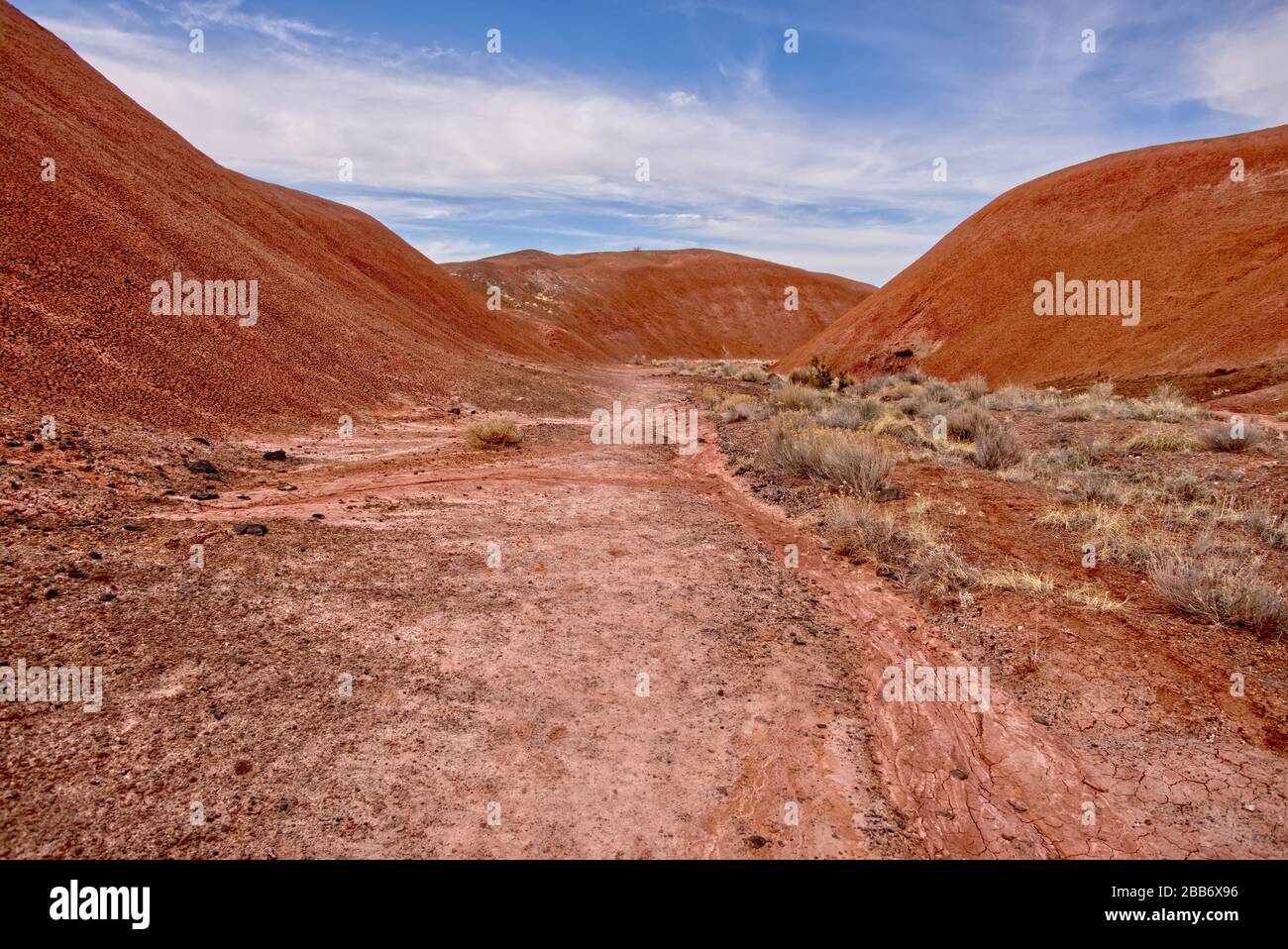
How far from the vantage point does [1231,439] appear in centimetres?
1062

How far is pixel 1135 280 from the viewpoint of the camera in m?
30.4

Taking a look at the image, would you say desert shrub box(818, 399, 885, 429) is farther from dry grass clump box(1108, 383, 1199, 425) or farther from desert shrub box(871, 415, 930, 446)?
dry grass clump box(1108, 383, 1199, 425)

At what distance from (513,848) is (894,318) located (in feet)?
137

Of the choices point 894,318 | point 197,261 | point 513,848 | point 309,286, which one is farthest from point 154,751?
point 894,318

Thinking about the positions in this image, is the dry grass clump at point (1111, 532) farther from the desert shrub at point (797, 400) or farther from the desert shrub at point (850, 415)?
the desert shrub at point (797, 400)

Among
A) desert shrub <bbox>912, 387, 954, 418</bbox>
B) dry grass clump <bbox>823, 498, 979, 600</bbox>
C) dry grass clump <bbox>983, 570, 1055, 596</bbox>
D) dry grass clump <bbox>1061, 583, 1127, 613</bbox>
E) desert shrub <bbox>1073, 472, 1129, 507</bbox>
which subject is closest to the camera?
dry grass clump <bbox>1061, 583, 1127, 613</bbox>

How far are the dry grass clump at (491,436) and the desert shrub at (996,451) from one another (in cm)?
836

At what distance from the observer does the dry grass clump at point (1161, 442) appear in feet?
36.0

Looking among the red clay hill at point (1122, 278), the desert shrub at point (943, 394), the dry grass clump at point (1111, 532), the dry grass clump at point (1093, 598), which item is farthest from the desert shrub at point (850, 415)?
the red clay hill at point (1122, 278)

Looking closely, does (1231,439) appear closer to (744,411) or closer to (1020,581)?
(1020,581)

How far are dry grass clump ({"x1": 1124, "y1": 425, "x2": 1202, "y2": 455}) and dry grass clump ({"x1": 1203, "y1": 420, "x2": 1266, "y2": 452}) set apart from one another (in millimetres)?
182

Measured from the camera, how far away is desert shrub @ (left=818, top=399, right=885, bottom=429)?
1415cm

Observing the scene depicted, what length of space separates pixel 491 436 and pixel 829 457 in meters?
6.41

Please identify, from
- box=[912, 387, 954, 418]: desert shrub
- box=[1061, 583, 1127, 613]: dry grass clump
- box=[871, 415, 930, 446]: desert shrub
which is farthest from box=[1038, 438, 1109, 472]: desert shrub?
box=[1061, 583, 1127, 613]: dry grass clump
